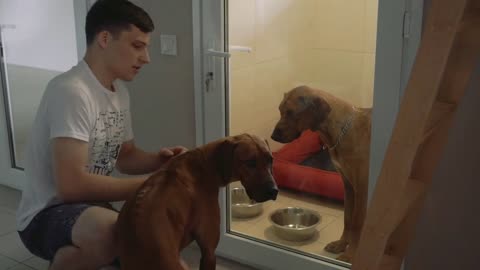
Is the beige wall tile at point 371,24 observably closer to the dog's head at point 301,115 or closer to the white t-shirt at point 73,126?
the dog's head at point 301,115

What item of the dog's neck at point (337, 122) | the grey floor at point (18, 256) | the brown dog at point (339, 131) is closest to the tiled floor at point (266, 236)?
the grey floor at point (18, 256)

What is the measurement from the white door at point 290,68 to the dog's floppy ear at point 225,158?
75cm

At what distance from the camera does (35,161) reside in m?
1.94

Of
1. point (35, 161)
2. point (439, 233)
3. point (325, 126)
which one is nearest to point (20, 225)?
point (35, 161)

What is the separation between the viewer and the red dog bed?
2396 mm

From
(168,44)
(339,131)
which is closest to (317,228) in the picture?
(339,131)

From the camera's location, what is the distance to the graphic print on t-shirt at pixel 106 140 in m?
1.92

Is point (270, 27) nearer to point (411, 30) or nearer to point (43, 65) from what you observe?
point (411, 30)

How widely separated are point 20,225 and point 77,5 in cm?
145

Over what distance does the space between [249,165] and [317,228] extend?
1146 millimetres

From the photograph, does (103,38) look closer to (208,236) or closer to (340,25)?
(208,236)

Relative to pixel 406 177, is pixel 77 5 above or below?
above

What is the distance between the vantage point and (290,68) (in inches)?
96.3

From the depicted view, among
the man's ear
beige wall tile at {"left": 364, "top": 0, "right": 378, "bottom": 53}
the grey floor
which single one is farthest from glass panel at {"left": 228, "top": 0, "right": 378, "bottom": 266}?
the man's ear
